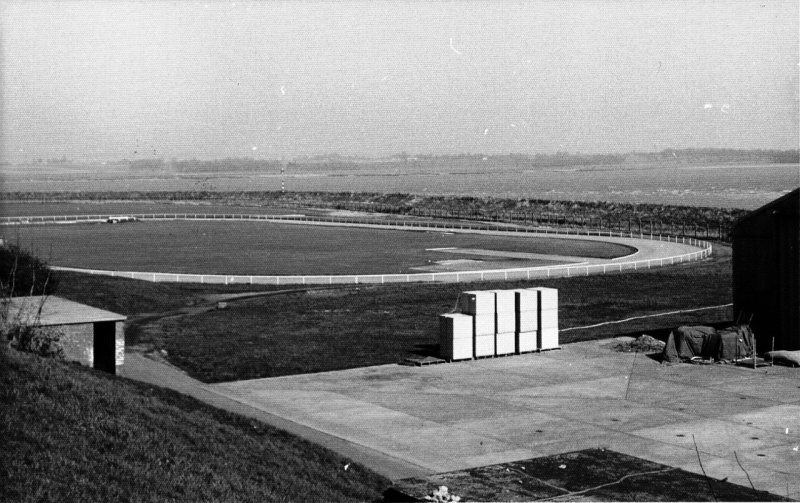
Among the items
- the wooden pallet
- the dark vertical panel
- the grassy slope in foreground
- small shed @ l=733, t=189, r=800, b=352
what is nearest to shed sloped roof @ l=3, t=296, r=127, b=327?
the dark vertical panel

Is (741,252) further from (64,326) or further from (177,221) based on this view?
(177,221)

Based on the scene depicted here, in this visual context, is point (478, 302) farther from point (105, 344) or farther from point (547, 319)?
point (105, 344)

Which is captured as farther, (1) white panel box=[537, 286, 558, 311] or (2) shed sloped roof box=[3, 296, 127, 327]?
(1) white panel box=[537, 286, 558, 311]

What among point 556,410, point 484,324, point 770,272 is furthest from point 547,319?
point 556,410

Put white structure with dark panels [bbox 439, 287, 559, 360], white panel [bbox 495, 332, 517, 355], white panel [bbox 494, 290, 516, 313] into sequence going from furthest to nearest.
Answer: white panel [bbox 495, 332, 517, 355], white panel [bbox 494, 290, 516, 313], white structure with dark panels [bbox 439, 287, 559, 360]

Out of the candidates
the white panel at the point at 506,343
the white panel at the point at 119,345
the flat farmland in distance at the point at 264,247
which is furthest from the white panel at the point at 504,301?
the flat farmland in distance at the point at 264,247

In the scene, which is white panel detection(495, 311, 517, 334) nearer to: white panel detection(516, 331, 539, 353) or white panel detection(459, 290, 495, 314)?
white panel detection(516, 331, 539, 353)

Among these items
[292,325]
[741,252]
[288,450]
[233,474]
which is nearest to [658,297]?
[741,252]
